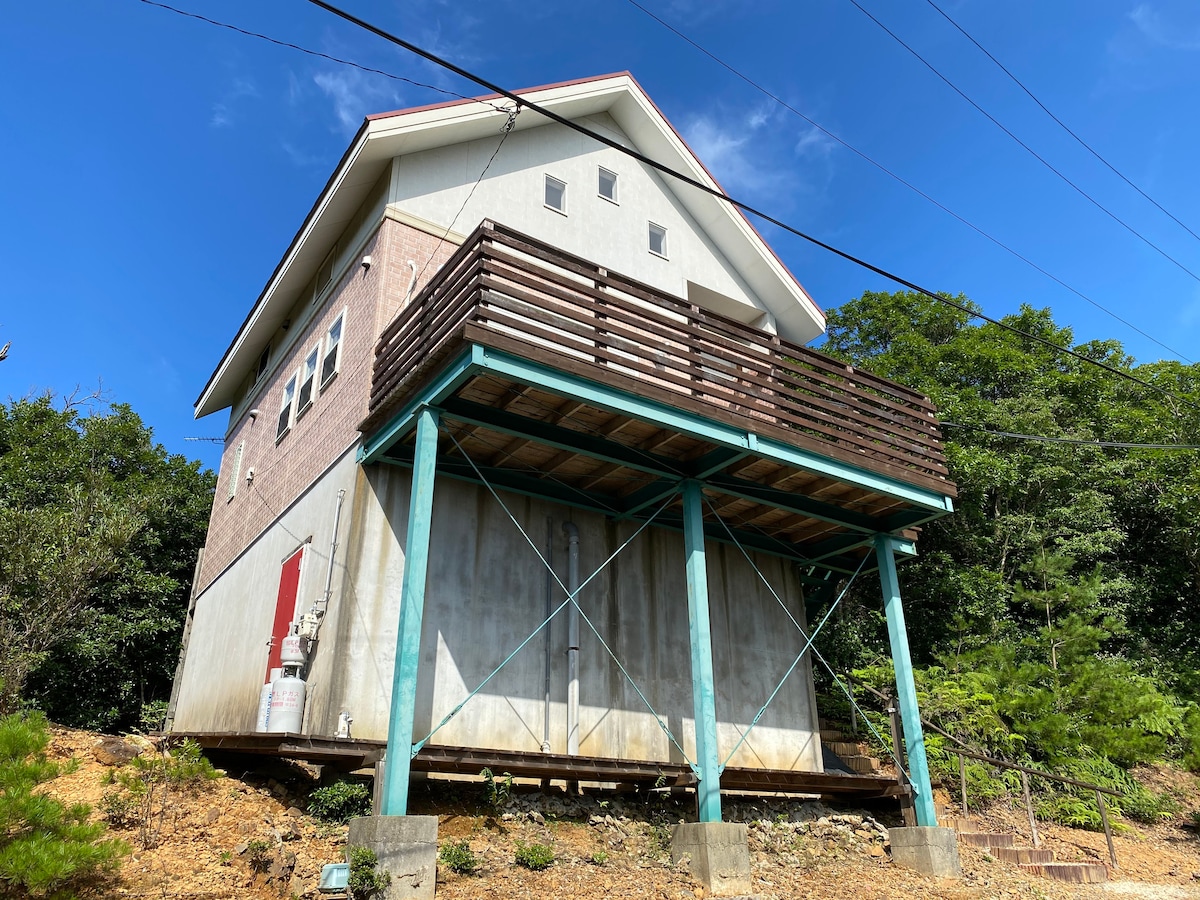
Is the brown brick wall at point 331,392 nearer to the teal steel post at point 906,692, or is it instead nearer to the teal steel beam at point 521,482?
the teal steel beam at point 521,482

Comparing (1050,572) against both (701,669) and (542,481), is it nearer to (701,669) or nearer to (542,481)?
(701,669)

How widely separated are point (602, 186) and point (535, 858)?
11292 mm

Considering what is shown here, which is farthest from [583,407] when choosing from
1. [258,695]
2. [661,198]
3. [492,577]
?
[661,198]

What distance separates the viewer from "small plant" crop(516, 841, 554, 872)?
8148 mm

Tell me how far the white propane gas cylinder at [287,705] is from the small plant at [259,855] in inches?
89.6

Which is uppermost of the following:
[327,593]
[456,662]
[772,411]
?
[772,411]

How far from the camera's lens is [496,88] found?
7387mm

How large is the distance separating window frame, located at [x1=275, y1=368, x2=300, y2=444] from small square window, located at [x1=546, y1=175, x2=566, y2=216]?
17.4 feet

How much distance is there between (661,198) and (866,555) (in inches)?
296

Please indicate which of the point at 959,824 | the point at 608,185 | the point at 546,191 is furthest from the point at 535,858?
the point at 608,185

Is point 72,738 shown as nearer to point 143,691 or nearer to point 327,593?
point 327,593

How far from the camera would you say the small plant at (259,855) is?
24.1 feet

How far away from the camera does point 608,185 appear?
15.6m

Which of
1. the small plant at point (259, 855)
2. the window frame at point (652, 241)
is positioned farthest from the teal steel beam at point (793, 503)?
the small plant at point (259, 855)
